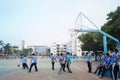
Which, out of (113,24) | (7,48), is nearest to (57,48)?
(7,48)

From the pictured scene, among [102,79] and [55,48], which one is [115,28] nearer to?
[102,79]

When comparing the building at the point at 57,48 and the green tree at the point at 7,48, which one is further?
the building at the point at 57,48

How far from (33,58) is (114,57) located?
9.70 m

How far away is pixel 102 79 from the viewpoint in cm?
1493

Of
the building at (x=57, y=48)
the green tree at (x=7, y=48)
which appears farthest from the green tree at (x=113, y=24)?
the building at (x=57, y=48)

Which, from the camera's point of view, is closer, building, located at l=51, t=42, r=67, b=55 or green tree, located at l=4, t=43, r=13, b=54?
green tree, located at l=4, t=43, r=13, b=54

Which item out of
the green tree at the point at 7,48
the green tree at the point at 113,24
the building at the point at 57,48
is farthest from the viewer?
the building at the point at 57,48

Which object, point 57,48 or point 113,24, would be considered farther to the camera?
point 57,48

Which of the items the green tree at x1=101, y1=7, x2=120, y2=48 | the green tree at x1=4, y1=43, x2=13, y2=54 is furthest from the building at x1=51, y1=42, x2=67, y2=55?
the green tree at x1=101, y1=7, x2=120, y2=48

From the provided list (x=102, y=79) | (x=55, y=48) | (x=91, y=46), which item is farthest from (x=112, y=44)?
(x=55, y=48)

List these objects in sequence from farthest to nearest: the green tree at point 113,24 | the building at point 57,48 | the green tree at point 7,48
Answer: the building at point 57,48 < the green tree at point 7,48 < the green tree at point 113,24

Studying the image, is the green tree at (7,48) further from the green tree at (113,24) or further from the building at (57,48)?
the green tree at (113,24)

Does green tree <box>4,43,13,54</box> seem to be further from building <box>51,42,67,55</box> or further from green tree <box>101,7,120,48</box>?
green tree <box>101,7,120,48</box>

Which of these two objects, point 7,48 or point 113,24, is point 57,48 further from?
point 113,24
